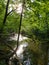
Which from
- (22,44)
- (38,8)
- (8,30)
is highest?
(38,8)

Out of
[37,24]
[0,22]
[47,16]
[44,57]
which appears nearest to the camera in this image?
[0,22]

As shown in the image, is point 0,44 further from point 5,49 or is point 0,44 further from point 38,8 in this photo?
point 38,8

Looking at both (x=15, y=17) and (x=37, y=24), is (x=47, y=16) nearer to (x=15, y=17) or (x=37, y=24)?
(x=37, y=24)

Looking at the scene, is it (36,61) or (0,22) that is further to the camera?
(36,61)

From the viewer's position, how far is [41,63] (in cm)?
1304

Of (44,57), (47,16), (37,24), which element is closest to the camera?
(37,24)

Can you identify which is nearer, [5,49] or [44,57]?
[5,49]

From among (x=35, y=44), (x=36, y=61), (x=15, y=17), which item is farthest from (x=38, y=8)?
(x=36, y=61)

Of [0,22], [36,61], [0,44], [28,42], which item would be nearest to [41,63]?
[36,61]

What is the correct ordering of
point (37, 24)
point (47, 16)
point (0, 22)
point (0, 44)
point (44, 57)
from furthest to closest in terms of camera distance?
1. point (44, 57)
2. point (47, 16)
3. point (37, 24)
4. point (0, 44)
5. point (0, 22)

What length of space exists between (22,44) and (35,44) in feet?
2.49

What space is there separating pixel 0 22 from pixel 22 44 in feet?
8.87

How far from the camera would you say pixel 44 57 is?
13766 mm

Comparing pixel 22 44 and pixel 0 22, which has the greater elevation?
pixel 0 22
